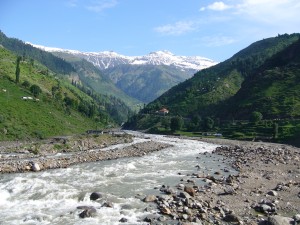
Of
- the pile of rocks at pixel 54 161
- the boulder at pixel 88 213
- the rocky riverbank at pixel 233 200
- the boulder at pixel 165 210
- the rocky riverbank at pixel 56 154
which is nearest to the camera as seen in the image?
the rocky riverbank at pixel 233 200

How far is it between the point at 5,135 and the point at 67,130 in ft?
133

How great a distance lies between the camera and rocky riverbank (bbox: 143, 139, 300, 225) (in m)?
32.6

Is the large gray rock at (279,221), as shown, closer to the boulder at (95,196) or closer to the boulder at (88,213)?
the boulder at (88,213)

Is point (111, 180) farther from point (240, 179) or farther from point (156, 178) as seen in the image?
point (240, 179)

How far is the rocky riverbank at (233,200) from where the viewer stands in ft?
107

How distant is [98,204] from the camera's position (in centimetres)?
3741

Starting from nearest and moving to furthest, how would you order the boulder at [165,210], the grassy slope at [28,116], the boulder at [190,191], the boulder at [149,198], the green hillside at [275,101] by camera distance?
the boulder at [165,210] → the boulder at [149,198] → the boulder at [190,191] → the grassy slope at [28,116] → the green hillside at [275,101]

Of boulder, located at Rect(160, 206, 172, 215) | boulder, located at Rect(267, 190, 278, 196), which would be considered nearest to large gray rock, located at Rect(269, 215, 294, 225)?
boulder, located at Rect(160, 206, 172, 215)

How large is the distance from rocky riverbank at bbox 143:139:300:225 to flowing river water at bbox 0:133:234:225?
2.00 metres

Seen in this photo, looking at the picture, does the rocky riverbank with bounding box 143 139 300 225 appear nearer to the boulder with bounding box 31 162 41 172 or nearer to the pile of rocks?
the boulder with bounding box 31 162 41 172

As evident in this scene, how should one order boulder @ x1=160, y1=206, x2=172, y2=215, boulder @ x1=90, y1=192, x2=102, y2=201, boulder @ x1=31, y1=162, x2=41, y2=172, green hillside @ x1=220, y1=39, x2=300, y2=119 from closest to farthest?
boulder @ x1=160, y1=206, x2=172, y2=215, boulder @ x1=90, y1=192, x2=102, y2=201, boulder @ x1=31, y1=162, x2=41, y2=172, green hillside @ x1=220, y1=39, x2=300, y2=119

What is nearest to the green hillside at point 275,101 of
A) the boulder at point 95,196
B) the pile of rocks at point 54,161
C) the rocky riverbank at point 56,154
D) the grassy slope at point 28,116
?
the grassy slope at point 28,116

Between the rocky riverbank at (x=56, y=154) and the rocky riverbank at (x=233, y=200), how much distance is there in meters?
24.5

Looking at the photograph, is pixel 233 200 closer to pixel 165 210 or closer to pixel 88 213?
pixel 165 210
